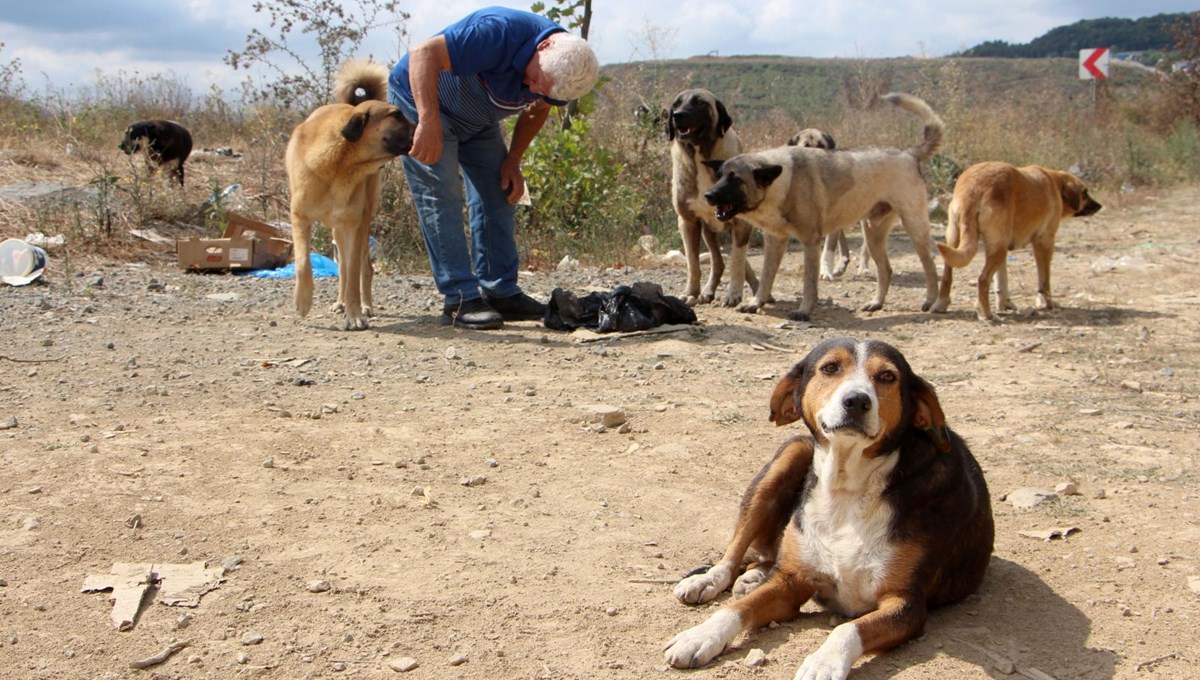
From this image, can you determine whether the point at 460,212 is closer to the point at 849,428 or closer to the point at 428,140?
the point at 428,140

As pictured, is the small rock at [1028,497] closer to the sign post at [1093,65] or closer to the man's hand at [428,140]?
the man's hand at [428,140]

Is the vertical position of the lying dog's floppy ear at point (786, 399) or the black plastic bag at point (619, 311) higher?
the lying dog's floppy ear at point (786, 399)

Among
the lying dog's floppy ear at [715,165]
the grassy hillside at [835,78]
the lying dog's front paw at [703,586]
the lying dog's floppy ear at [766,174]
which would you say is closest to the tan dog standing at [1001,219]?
the lying dog's floppy ear at [766,174]

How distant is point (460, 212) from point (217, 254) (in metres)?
3.31

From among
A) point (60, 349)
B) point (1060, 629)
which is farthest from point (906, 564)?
point (60, 349)

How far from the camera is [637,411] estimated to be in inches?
216

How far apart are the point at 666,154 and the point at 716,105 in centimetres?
460

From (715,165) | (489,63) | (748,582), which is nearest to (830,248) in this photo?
(715,165)

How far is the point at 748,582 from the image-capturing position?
347cm

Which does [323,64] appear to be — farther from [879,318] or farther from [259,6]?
[879,318]

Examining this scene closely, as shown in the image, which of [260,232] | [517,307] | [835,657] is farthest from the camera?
[260,232]

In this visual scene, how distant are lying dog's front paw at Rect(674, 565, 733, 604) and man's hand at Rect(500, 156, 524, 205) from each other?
4403 millimetres

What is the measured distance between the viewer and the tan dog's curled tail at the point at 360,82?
7793mm

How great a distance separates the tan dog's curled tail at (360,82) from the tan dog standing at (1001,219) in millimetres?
4125
